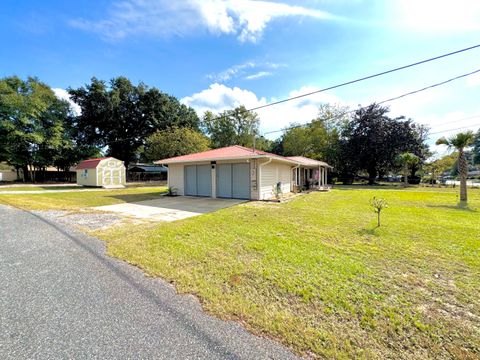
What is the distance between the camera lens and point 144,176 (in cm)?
3219

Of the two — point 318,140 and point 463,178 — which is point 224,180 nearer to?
point 463,178

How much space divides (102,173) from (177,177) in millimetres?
12554

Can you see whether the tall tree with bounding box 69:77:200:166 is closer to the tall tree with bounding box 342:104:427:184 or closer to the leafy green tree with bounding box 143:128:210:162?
the leafy green tree with bounding box 143:128:210:162

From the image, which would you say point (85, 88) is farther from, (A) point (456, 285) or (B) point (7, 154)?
(A) point (456, 285)

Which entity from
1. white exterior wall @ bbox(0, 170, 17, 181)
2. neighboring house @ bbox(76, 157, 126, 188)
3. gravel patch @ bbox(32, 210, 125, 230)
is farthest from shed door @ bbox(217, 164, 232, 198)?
white exterior wall @ bbox(0, 170, 17, 181)

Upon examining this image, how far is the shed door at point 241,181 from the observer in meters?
11.2

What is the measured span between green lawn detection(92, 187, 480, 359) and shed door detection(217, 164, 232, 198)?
5.83 m

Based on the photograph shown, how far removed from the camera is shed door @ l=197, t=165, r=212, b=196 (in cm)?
1242

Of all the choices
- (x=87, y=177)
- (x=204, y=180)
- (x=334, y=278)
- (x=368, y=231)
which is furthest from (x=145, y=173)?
(x=334, y=278)

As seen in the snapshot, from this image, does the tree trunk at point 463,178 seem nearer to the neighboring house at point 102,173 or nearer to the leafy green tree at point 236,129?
the leafy green tree at point 236,129

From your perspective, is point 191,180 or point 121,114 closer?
point 191,180

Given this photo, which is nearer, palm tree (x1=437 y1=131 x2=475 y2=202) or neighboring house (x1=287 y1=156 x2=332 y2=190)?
palm tree (x1=437 y1=131 x2=475 y2=202)

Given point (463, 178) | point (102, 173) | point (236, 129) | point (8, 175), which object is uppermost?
point (236, 129)

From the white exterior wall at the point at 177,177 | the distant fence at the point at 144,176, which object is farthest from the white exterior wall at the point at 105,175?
the white exterior wall at the point at 177,177
